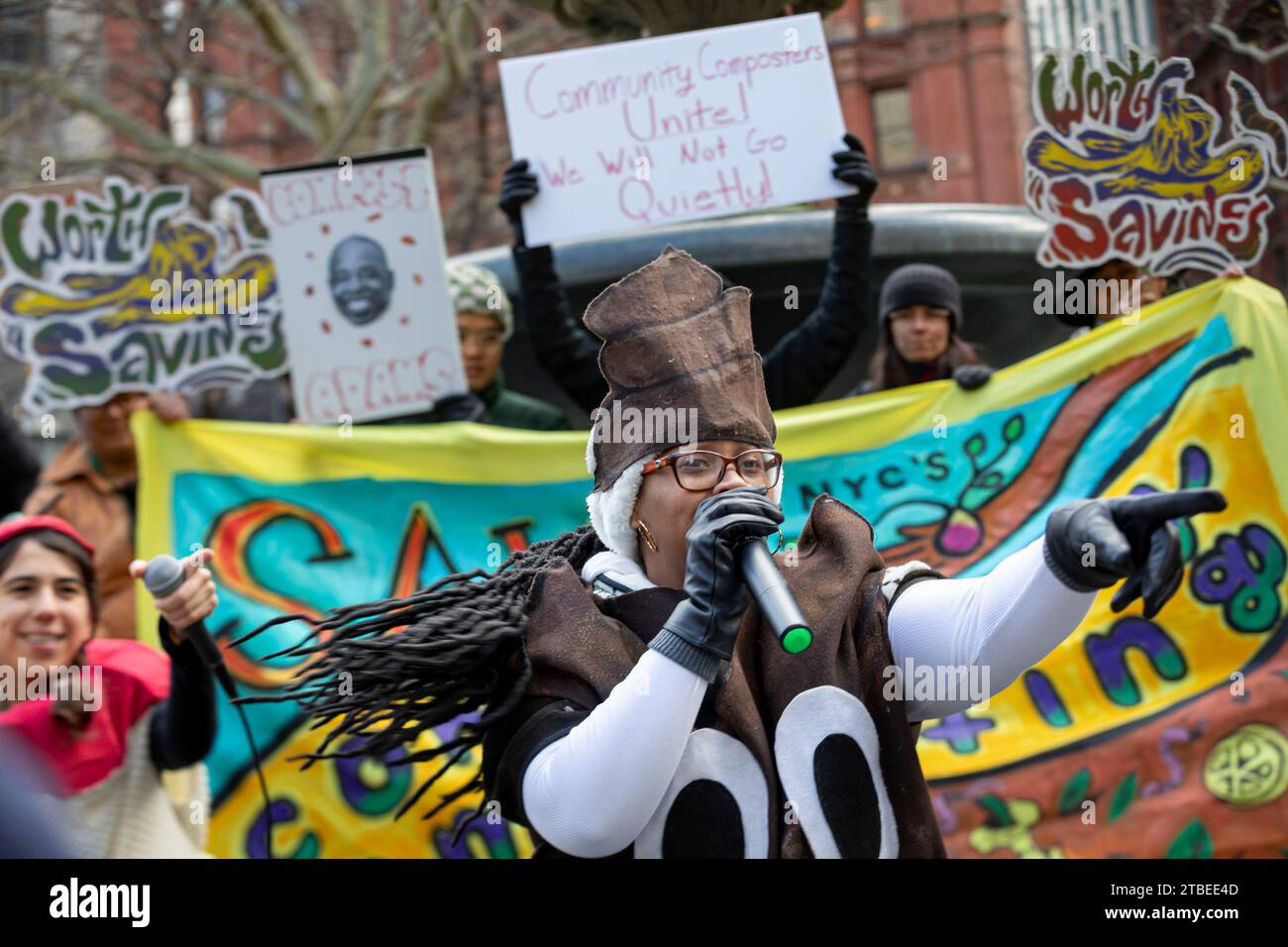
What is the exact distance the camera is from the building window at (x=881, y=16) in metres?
33.8

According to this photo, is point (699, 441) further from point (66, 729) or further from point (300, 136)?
point (300, 136)

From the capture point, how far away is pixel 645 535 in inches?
98.3

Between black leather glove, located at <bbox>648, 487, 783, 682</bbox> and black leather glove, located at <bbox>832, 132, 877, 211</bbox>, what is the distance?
2668mm

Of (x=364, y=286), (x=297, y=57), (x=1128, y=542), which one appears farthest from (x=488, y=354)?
(x=297, y=57)

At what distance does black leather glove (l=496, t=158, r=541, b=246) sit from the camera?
4.86m

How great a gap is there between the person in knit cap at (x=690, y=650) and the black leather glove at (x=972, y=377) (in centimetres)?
244

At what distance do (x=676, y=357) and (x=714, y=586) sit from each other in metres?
0.42

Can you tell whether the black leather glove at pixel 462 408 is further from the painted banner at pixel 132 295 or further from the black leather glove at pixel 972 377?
the black leather glove at pixel 972 377

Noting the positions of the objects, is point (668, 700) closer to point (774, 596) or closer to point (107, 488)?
point (774, 596)

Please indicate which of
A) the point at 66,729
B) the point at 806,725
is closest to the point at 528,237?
the point at 66,729

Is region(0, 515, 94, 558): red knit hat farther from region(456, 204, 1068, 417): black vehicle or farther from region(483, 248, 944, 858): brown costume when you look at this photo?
region(456, 204, 1068, 417): black vehicle

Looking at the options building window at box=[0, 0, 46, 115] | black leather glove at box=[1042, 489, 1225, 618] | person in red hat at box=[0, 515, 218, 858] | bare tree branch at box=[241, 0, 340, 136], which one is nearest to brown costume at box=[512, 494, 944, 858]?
black leather glove at box=[1042, 489, 1225, 618]

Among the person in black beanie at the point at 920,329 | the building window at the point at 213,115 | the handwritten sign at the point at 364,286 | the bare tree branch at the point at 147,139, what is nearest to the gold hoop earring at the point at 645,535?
the person in black beanie at the point at 920,329
